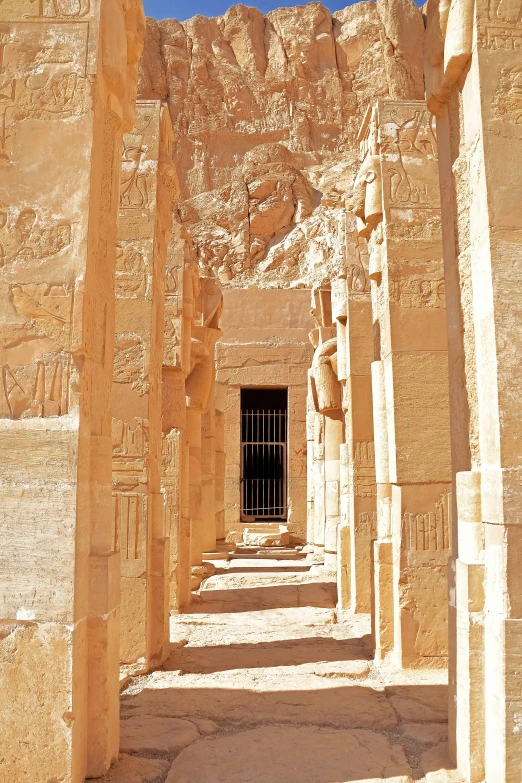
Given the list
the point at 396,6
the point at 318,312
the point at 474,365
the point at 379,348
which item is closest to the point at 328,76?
the point at 396,6

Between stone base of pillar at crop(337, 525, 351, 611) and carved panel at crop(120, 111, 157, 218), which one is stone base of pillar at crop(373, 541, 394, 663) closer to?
stone base of pillar at crop(337, 525, 351, 611)

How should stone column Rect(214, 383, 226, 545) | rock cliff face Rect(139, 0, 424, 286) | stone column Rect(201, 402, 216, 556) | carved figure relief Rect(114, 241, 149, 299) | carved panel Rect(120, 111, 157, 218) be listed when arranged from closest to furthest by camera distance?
carved figure relief Rect(114, 241, 149, 299) < carved panel Rect(120, 111, 157, 218) < stone column Rect(201, 402, 216, 556) < stone column Rect(214, 383, 226, 545) < rock cliff face Rect(139, 0, 424, 286)

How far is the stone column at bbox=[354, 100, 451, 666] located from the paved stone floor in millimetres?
517

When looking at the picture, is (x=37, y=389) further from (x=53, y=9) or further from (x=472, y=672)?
(x=472, y=672)

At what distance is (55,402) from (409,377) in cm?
293

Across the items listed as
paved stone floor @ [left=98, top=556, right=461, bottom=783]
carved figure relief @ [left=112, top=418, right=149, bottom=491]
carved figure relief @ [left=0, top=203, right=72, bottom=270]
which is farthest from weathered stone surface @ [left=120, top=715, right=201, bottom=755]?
carved figure relief @ [left=0, top=203, right=72, bottom=270]

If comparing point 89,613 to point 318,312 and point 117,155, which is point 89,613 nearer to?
point 117,155

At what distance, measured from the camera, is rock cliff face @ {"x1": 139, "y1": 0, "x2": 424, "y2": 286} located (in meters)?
33.3

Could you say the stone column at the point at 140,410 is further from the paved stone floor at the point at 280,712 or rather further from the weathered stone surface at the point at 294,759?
the weathered stone surface at the point at 294,759

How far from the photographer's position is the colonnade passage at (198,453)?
2871 millimetres

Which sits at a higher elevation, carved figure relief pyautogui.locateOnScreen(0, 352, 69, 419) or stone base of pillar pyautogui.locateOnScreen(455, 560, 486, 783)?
carved figure relief pyautogui.locateOnScreen(0, 352, 69, 419)

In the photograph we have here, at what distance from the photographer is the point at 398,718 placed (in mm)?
3867

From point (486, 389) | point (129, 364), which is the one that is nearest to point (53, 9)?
point (129, 364)

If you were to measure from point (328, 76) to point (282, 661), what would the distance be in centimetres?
3652
